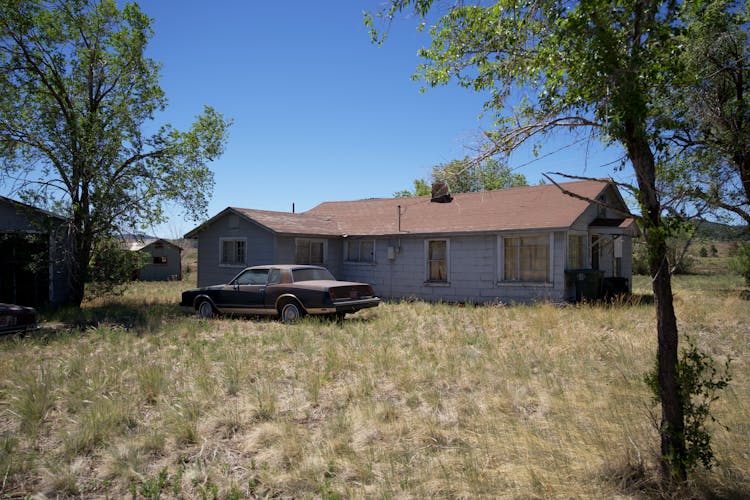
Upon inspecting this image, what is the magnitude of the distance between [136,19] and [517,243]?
15004 millimetres

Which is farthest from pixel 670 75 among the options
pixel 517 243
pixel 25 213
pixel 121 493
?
pixel 25 213

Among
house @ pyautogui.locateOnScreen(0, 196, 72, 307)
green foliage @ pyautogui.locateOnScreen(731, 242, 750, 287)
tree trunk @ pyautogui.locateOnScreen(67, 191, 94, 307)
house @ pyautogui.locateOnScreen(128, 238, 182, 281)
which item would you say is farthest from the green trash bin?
house @ pyautogui.locateOnScreen(128, 238, 182, 281)

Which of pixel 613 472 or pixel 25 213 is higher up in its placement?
pixel 25 213

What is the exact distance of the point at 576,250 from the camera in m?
17.2

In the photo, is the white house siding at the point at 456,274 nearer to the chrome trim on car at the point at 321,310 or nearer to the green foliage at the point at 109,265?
the chrome trim on car at the point at 321,310

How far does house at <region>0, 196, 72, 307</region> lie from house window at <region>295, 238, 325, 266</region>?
799 centimetres

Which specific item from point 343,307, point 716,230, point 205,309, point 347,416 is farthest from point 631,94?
point 205,309

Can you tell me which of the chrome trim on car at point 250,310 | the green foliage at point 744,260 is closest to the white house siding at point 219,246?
the chrome trim on car at point 250,310

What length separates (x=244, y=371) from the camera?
7.56 meters

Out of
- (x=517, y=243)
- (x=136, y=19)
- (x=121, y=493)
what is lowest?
(x=121, y=493)

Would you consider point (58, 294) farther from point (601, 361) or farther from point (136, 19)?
point (601, 361)

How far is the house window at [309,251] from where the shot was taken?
20125 millimetres

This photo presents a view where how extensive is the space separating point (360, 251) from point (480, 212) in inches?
212

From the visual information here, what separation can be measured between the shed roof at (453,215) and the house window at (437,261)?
2.14ft
